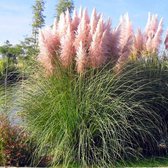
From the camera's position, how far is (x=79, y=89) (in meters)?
5.55

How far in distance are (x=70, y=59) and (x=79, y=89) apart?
1.95 feet

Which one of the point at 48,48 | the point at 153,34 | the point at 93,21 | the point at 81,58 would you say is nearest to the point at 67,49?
the point at 81,58

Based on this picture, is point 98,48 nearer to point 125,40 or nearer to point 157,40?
point 125,40

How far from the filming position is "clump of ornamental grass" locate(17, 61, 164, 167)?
207 inches

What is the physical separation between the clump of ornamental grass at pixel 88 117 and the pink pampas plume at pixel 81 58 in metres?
0.09

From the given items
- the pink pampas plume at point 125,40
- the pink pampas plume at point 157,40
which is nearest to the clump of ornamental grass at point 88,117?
the pink pampas plume at point 125,40

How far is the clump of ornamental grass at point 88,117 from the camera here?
17.2 feet

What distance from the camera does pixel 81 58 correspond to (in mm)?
5730

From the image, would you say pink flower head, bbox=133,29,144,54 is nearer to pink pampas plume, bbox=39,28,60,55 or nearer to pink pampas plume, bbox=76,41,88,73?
pink pampas plume, bbox=39,28,60,55

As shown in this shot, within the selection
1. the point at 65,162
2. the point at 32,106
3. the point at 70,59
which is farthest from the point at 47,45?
the point at 65,162

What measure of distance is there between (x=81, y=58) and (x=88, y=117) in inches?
33.7

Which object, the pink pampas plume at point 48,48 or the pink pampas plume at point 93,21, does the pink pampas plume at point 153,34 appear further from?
the pink pampas plume at point 48,48

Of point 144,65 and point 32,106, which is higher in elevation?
point 144,65

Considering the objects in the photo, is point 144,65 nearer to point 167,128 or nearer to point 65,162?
point 167,128
